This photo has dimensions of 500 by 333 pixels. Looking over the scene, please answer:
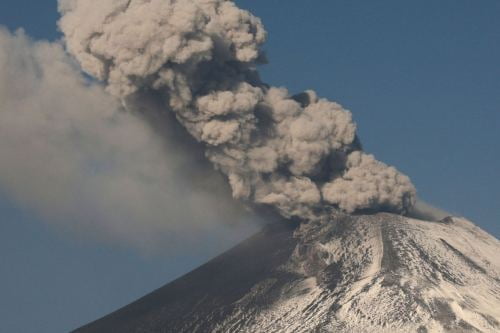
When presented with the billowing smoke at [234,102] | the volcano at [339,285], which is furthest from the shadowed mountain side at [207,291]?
the billowing smoke at [234,102]

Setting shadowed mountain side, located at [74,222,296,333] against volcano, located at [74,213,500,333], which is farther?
shadowed mountain side, located at [74,222,296,333]

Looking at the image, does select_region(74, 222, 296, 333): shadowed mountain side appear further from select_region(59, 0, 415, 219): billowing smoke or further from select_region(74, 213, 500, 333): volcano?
select_region(59, 0, 415, 219): billowing smoke

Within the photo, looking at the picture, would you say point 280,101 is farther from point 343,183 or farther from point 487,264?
point 487,264

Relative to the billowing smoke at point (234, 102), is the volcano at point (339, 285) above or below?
below

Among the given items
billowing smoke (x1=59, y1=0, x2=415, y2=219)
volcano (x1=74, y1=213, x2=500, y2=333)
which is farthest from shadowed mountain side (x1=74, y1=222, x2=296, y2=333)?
billowing smoke (x1=59, y1=0, x2=415, y2=219)

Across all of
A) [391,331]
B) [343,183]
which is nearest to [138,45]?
[343,183]

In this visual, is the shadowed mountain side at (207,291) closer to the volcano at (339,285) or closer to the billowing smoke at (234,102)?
the volcano at (339,285)

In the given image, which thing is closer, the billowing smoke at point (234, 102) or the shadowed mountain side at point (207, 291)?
the billowing smoke at point (234, 102)
